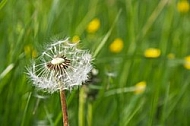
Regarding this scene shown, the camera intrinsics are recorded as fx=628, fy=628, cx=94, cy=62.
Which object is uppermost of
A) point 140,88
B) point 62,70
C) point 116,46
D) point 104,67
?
point 116,46

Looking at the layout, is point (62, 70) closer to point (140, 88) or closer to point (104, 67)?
point (140, 88)

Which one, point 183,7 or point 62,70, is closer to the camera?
point 62,70

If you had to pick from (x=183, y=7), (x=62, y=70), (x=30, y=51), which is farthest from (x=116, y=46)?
(x=62, y=70)

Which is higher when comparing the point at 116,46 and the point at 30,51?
the point at 116,46

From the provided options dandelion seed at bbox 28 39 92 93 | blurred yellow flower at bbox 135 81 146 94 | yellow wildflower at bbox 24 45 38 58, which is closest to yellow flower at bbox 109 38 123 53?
blurred yellow flower at bbox 135 81 146 94

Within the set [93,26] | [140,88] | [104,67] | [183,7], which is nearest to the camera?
[140,88]

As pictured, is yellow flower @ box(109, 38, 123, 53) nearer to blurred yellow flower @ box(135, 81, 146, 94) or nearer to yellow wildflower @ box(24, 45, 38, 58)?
blurred yellow flower @ box(135, 81, 146, 94)

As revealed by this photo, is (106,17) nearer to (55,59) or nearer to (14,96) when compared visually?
(14,96)
